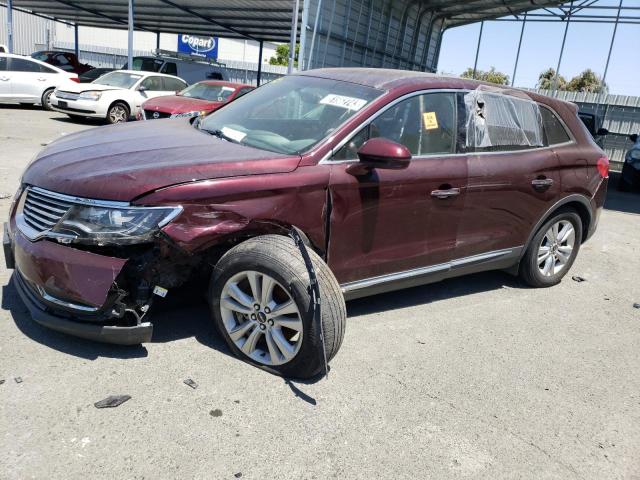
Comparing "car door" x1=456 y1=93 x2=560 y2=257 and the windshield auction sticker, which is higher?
the windshield auction sticker

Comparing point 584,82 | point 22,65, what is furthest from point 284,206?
Result: point 584,82

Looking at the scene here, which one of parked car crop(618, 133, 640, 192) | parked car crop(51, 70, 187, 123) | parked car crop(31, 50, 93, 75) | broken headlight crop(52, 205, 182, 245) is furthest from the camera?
parked car crop(31, 50, 93, 75)

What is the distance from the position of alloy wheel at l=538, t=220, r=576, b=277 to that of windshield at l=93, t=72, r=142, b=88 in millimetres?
12074

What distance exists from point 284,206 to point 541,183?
2459 mm

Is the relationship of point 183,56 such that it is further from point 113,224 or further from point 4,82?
point 113,224

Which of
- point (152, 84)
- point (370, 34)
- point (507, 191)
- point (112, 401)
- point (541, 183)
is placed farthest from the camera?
point (370, 34)

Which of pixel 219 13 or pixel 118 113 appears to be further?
pixel 219 13

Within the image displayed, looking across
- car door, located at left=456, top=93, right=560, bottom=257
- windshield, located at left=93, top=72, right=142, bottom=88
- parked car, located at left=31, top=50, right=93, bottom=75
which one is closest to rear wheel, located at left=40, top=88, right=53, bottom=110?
windshield, located at left=93, top=72, right=142, bottom=88

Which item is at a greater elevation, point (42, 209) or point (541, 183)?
point (541, 183)

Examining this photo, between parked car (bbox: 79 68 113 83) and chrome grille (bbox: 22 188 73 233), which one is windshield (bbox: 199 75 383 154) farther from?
parked car (bbox: 79 68 113 83)

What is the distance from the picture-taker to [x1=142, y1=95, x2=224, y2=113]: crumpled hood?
450 inches

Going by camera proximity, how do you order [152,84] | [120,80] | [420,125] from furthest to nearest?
[152,84] → [120,80] → [420,125]

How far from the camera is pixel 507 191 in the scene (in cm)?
429

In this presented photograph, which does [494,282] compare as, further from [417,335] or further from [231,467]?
[231,467]
